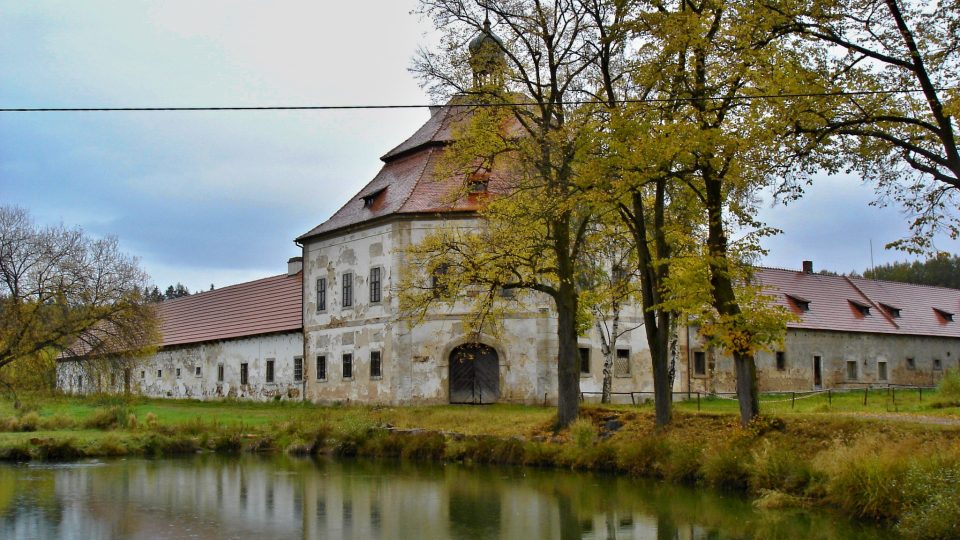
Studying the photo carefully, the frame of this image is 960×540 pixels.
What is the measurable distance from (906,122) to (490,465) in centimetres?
1186

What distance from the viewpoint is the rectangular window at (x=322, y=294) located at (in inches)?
1473

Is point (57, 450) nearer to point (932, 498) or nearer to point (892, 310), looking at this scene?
point (932, 498)

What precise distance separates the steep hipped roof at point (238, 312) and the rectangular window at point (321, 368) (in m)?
1.96

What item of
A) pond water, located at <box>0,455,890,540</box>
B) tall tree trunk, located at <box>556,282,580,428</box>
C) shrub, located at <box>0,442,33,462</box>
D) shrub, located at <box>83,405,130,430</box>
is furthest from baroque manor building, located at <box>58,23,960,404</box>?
pond water, located at <box>0,455,890,540</box>

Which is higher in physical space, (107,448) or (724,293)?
(724,293)

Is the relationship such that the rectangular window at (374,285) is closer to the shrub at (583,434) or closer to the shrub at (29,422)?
the shrub at (29,422)

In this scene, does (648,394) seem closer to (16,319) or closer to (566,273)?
(566,273)

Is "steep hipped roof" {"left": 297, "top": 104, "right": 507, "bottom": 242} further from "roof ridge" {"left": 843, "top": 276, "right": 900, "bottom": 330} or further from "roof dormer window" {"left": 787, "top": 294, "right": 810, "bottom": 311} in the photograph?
"roof ridge" {"left": 843, "top": 276, "right": 900, "bottom": 330}

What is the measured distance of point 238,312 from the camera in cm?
4478

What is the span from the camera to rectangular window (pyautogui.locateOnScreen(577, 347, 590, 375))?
33.1 m

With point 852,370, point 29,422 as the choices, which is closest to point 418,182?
point 29,422

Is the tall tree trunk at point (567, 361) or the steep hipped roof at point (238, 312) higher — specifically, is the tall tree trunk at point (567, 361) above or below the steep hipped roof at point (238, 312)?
below

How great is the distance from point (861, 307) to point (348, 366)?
2412cm

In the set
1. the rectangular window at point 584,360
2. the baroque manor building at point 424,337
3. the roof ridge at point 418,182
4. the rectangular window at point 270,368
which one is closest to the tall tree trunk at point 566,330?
the baroque manor building at point 424,337
